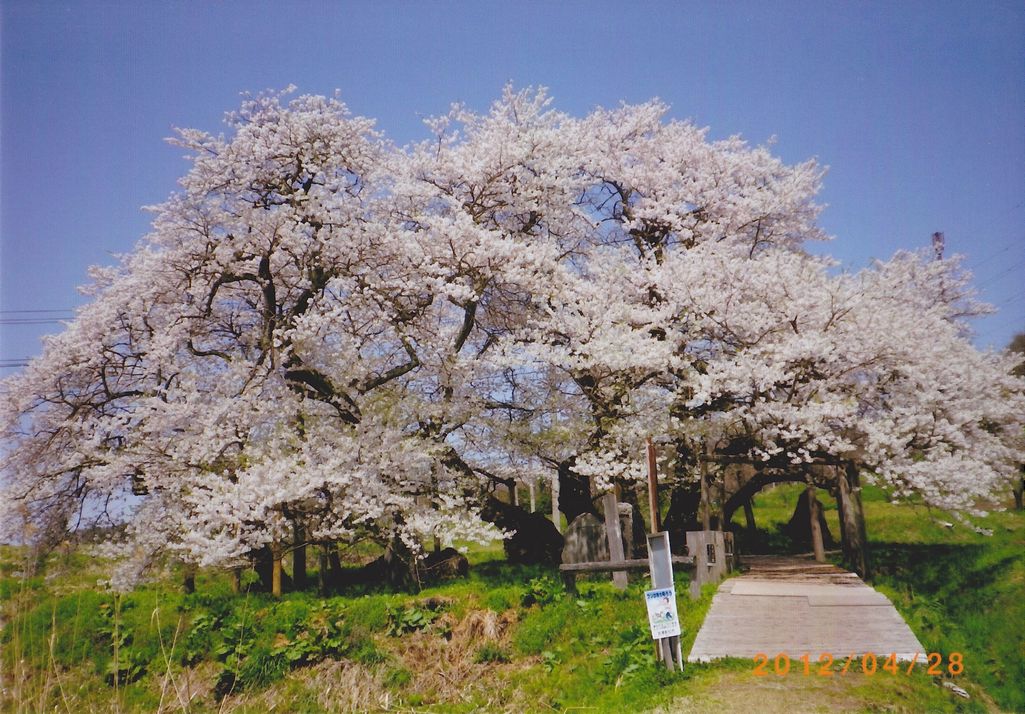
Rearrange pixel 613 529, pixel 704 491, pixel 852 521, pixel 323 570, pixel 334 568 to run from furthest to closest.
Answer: pixel 334 568, pixel 704 491, pixel 323 570, pixel 852 521, pixel 613 529

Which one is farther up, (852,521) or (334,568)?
(852,521)

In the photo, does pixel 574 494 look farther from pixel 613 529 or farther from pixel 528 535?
pixel 613 529

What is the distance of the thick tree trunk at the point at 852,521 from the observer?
12636 mm

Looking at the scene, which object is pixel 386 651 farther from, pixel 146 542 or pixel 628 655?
pixel 146 542

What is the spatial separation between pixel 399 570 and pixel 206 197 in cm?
880

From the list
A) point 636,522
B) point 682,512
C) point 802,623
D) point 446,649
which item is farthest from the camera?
point 682,512

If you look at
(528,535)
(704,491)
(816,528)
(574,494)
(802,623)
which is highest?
(574,494)

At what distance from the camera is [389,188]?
17.9 meters

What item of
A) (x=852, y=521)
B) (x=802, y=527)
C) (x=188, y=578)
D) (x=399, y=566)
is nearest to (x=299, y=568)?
(x=188, y=578)

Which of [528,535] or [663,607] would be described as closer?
[663,607]

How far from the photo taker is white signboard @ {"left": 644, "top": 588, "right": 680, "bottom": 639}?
8.06 m

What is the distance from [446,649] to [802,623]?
17.4 feet
